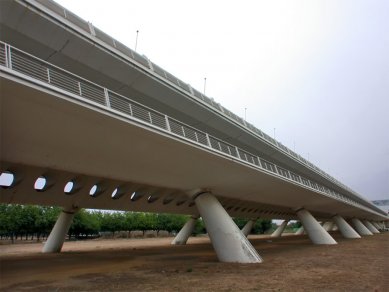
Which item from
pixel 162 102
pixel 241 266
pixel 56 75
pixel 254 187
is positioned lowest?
pixel 241 266

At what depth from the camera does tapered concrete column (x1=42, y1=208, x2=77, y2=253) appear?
26.6 metres

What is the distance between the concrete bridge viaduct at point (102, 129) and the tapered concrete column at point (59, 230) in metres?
3.77

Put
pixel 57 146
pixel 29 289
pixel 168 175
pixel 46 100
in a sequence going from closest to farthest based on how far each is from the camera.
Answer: pixel 46 100 < pixel 29 289 < pixel 57 146 < pixel 168 175

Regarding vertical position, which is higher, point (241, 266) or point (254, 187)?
point (254, 187)

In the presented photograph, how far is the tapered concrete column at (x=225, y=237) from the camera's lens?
17.6 meters

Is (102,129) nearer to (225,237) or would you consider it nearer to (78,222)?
(225,237)

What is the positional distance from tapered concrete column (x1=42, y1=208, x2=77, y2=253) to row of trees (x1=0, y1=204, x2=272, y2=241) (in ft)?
104

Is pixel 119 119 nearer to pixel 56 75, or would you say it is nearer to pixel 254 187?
pixel 56 75

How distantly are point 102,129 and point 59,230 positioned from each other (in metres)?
18.4

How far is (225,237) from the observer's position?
18.3m

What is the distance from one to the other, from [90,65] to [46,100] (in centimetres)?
581

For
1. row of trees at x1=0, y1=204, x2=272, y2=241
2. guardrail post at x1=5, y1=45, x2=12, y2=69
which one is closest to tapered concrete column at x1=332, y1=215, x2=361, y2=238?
row of trees at x1=0, y1=204, x2=272, y2=241

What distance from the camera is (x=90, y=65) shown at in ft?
50.2

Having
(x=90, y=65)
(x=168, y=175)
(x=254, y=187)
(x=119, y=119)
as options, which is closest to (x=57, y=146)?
(x=119, y=119)
